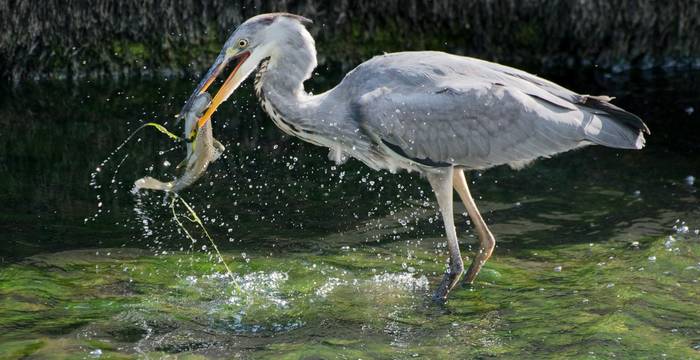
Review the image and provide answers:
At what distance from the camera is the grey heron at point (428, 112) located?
565 centimetres

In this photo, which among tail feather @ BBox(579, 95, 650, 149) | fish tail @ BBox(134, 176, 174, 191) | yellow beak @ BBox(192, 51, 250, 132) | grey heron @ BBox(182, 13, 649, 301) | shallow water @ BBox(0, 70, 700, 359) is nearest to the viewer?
shallow water @ BBox(0, 70, 700, 359)

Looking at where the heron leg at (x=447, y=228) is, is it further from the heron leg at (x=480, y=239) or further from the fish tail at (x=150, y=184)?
the fish tail at (x=150, y=184)

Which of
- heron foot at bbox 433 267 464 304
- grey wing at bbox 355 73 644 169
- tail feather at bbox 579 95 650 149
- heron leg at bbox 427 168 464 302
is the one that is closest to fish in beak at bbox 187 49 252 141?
grey wing at bbox 355 73 644 169

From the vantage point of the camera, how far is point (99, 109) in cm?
888

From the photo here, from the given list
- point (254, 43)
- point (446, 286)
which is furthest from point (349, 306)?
point (254, 43)

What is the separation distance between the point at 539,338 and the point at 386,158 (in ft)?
4.31

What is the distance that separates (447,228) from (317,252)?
37.5 inches

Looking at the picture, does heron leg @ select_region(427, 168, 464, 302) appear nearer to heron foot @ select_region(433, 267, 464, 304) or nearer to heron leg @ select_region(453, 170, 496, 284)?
heron foot @ select_region(433, 267, 464, 304)

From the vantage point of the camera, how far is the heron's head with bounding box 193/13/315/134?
5.54 m

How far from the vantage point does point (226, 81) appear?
18.1ft

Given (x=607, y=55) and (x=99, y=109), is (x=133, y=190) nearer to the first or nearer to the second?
(x=99, y=109)

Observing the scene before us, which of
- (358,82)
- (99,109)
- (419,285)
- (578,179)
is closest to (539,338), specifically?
(419,285)

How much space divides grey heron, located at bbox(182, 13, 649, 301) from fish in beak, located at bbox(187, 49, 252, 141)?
10 mm

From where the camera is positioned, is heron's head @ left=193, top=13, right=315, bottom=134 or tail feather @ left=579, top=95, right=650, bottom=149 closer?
heron's head @ left=193, top=13, right=315, bottom=134
